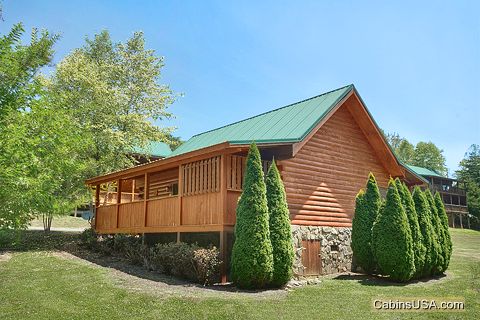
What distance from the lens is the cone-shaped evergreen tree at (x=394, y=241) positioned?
14039 millimetres

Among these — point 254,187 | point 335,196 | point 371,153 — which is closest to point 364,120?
point 371,153

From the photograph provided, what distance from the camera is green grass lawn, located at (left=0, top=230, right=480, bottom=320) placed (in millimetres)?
9820

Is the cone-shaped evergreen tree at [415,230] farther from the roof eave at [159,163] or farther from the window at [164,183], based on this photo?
the window at [164,183]

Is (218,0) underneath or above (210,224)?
above

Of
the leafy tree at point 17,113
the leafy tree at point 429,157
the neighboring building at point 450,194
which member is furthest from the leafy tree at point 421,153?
the leafy tree at point 17,113

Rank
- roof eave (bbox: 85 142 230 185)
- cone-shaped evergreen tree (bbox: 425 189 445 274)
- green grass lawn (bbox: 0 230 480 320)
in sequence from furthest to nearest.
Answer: cone-shaped evergreen tree (bbox: 425 189 445 274), roof eave (bbox: 85 142 230 185), green grass lawn (bbox: 0 230 480 320)

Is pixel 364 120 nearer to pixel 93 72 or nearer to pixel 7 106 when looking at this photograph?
pixel 7 106

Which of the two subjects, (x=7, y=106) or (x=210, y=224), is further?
(x=210, y=224)

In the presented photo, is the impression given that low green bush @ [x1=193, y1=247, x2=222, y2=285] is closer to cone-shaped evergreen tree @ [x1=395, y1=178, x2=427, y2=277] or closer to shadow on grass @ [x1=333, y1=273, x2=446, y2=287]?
shadow on grass @ [x1=333, y1=273, x2=446, y2=287]

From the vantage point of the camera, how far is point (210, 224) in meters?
14.1

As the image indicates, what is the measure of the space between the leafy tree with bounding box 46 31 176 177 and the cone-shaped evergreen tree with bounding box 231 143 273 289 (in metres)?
14.1

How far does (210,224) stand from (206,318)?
15.6 ft

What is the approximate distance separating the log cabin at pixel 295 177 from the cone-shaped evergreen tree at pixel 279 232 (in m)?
1.21

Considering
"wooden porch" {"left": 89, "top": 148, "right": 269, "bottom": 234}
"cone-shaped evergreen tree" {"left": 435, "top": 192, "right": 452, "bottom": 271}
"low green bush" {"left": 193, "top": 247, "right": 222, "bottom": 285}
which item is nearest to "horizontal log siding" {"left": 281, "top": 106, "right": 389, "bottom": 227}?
"wooden porch" {"left": 89, "top": 148, "right": 269, "bottom": 234}
